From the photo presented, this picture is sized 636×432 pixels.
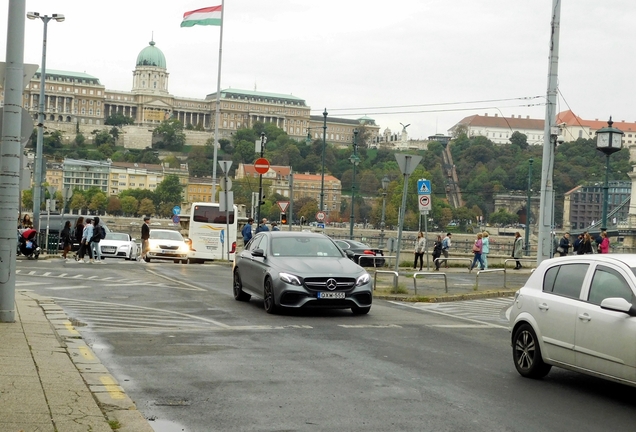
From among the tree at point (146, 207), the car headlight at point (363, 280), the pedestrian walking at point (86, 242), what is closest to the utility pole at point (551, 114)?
the car headlight at point (363, 280)

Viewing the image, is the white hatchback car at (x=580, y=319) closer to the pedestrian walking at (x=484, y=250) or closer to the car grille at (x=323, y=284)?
the car grille at (x=323, y=284)

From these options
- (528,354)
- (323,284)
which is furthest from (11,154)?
(528,354)

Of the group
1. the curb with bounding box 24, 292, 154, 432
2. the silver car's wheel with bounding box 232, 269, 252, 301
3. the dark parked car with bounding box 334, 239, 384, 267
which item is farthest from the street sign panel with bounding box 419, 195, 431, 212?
the curb with bounding box 24, 292, 154, 432

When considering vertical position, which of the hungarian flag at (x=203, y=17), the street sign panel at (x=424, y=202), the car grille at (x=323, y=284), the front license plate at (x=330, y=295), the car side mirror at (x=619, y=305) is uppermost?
the hungarian flag at (x=203, y=17)

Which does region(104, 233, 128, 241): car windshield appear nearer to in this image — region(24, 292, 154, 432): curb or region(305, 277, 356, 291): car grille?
region(305, 277, 356, 291): car grille

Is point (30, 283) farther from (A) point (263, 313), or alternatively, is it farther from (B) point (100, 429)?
(B) point (100, 429)

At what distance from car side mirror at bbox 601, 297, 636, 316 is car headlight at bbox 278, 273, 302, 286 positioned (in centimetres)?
838

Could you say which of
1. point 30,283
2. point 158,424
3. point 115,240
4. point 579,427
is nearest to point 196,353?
point 158,424

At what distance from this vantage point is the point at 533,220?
168m

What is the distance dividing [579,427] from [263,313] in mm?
10021

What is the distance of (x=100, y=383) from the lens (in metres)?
9.32

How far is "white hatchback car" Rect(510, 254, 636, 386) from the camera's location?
916cm

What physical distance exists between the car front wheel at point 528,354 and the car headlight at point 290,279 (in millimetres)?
6464

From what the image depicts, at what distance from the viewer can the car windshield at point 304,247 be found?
18.3m
